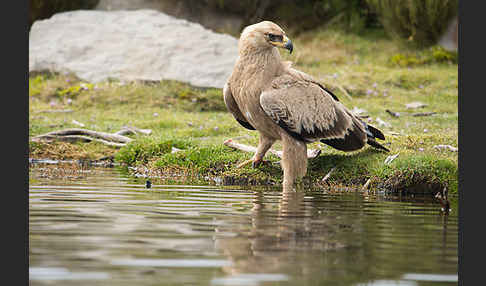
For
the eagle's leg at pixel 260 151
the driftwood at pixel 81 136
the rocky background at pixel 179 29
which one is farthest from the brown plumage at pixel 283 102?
the rocky background at pixel 179 29

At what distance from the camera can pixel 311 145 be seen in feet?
41.8

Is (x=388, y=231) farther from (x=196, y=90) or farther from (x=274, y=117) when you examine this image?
(x=196, y=90)

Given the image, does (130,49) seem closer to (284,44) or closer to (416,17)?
(416,17)

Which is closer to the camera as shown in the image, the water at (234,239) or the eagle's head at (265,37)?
the water at (234,239)

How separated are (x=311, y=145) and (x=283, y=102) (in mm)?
2968

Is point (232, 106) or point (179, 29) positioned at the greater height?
point (179, 29)

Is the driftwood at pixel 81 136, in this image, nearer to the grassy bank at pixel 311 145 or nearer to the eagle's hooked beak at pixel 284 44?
the grassy bank at pixel 311 145

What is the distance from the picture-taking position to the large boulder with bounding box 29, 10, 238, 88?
65.1ft

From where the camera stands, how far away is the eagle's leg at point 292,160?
33.5 ft

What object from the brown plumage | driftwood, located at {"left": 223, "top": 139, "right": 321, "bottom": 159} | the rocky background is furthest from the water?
the rocky background

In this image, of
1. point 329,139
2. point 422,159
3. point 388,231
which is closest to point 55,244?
point 388,231

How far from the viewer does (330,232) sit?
20.9 ft

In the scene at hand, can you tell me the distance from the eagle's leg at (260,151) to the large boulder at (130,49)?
27.2ft

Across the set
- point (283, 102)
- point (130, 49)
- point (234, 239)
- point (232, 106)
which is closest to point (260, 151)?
point (232, 106)
